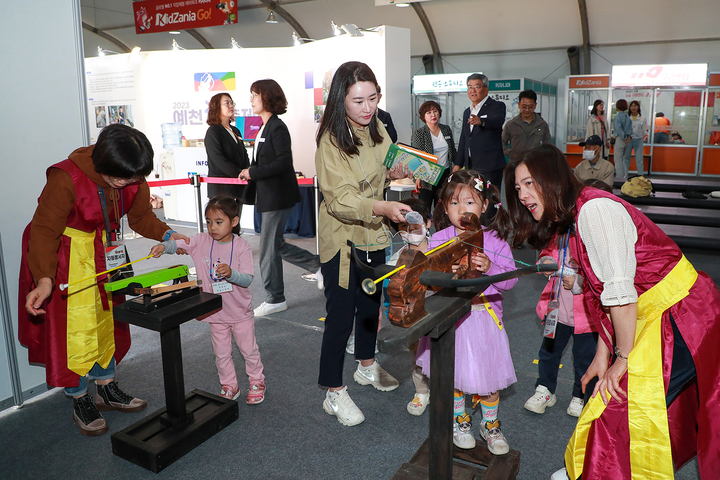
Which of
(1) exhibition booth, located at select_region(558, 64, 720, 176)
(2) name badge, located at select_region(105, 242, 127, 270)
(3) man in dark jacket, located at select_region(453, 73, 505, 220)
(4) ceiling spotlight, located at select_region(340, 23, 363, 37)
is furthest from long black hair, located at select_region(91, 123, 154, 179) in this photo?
(1) exhibition booth, located at select_region(558, 64, 720, 176)

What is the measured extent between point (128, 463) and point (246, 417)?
21.2 inches

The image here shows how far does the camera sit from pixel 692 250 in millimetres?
5805

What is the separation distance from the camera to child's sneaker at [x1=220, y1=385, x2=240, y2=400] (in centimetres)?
265

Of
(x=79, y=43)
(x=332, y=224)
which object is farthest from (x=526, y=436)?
(x=79, y=43)

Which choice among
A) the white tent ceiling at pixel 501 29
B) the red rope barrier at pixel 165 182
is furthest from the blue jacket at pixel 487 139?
the white tent ceiling at pixel 501 29

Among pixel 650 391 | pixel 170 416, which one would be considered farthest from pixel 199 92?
pixel 650 391

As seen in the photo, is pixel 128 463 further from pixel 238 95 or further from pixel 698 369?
pixel 238 95

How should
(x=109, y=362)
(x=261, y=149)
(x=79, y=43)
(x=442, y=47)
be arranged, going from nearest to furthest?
(x=109, y=362) → (x=79, y=43) → (x=261, y=149) → (x=442, y=47)

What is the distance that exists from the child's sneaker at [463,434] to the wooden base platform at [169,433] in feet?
3.33

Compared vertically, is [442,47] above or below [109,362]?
above

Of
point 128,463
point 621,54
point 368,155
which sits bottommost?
point 128,463

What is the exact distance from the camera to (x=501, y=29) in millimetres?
12539

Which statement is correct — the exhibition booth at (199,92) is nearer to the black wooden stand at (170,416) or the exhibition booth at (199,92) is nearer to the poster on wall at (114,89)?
the poster on wall at (114,89)

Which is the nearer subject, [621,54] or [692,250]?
[692,250]
